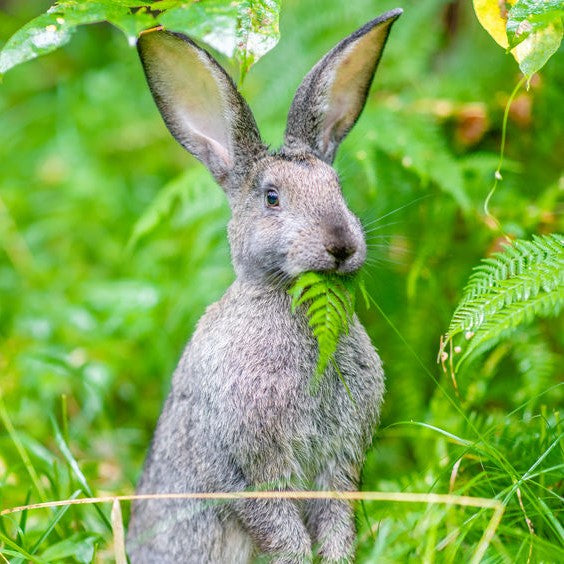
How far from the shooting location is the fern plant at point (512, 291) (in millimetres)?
3682

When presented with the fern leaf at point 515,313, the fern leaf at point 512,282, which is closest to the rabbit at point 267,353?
the fern leaf at point 512,282

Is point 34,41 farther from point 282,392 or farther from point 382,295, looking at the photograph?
point 382,295

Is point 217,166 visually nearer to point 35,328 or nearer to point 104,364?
point 104,364

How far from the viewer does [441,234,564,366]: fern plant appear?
3.68 m

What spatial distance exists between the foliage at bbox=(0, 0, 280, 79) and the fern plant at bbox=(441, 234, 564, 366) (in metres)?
1.31

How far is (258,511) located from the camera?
3.94m

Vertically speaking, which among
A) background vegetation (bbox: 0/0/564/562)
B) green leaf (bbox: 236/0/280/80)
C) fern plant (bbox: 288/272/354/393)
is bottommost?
background vegetation (bbox: 0/0/564/562)

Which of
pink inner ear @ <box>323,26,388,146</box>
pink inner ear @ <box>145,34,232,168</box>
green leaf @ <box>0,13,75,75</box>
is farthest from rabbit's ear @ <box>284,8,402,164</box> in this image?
green leaf @ <box>0,13,75,75</box>

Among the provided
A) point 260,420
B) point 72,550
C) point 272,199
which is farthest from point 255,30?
point 72,550

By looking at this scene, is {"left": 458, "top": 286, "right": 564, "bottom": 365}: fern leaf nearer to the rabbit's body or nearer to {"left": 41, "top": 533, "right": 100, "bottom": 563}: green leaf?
the rabbit's body

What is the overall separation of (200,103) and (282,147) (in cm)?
46

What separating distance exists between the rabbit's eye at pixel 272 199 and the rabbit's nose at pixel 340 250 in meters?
0.45

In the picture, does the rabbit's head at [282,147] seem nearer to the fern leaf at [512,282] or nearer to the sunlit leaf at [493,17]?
the sunlit leaf at [493,17]

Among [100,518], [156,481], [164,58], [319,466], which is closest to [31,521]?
[100,518]
